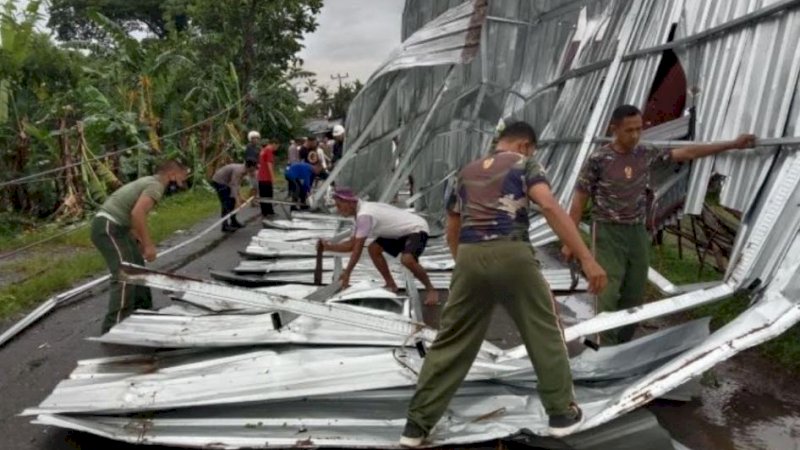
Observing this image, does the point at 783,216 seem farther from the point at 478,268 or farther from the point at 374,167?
the point at 374,167

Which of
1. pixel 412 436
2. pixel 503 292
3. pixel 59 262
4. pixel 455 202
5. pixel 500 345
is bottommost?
pixel 59 262

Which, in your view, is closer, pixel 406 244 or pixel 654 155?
pixel 654 155

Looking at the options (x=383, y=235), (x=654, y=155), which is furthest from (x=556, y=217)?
(x=383, y=235)

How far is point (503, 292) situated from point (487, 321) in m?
0.19

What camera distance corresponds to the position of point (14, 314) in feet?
22.5

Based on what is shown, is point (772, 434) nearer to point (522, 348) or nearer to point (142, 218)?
point (522, 348)

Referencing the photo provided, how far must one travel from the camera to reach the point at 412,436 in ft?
11.7

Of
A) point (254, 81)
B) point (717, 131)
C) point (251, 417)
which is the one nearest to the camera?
point (251, 417)

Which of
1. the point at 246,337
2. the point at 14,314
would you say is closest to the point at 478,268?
the point at 246,337

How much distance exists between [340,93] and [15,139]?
129 ft

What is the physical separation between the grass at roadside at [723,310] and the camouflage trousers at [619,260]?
0.57 m

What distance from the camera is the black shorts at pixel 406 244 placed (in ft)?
21.7

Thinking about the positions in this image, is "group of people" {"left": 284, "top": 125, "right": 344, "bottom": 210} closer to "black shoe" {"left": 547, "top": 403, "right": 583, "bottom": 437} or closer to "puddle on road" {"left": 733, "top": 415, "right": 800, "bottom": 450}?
"puddle on road" {"left": 733, "top": 415, "right": 800, "bottom": 450}

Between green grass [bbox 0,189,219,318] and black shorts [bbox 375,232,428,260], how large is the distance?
336 cm
